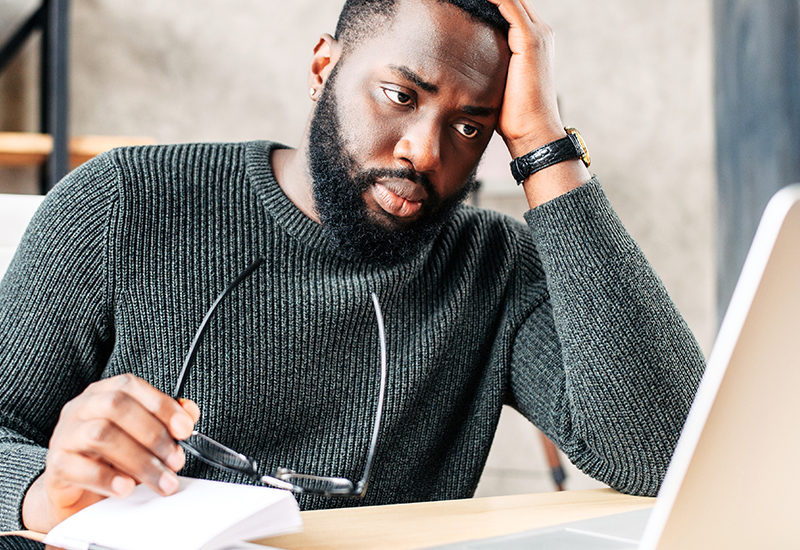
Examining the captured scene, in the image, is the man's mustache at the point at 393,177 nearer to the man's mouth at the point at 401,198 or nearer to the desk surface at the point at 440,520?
the man's mouth at the point at 401,198

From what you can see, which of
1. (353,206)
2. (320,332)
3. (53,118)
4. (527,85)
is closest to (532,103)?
(527,85)

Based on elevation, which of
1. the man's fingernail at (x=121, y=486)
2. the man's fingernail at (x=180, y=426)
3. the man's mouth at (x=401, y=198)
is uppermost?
the man's mouth at (x=401, y=198)

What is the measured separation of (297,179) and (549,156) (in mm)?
341

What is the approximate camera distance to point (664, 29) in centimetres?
299

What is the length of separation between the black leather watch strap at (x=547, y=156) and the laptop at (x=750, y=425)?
0.61 meters

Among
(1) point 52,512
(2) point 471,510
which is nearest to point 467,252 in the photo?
(2) point 471,510

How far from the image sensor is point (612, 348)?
→ 974mm

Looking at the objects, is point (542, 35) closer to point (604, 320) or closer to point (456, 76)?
point (456, 76)

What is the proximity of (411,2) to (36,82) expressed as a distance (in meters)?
1.87

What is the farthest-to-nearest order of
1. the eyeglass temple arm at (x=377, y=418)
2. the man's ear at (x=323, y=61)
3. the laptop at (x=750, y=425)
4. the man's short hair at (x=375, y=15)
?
1. the man's ear at (x=323, y=61)
2. the man's short hair at (x=375, y=15)
3. the eyeglass temple arm at (x=377, y=418)
4. the laptop at (x=750, y=425)

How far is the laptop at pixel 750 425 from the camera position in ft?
1.45

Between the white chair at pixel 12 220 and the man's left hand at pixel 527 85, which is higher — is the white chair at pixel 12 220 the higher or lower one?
the lower one

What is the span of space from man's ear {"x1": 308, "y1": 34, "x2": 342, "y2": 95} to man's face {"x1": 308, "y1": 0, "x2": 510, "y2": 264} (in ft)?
0.14

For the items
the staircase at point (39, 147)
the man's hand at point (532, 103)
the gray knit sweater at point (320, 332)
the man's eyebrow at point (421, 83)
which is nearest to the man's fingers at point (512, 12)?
the man's hand at point (532, 103)
